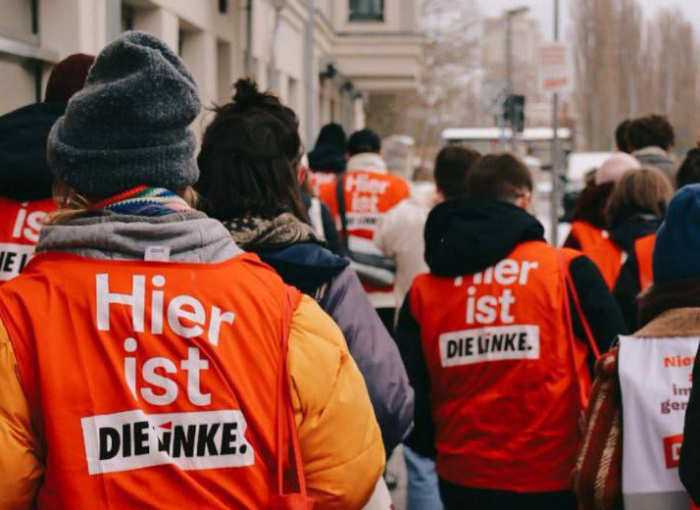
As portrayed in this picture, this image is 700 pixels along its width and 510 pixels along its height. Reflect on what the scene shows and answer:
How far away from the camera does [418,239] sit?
25.9ft

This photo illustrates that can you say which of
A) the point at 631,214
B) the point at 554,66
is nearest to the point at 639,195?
the point at 631,214

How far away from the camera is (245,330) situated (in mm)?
2496

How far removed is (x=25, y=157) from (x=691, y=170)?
2873 millimetres

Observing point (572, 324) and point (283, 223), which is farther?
point (572, 324)

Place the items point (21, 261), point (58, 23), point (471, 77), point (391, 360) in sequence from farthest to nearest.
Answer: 1. point (471, 77)
2. point (58, 23)
3. point (21, 261)
4. point (391, 360)

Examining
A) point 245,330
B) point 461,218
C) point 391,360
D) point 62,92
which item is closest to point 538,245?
point 461,218

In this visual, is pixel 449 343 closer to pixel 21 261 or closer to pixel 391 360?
pixel 391 360

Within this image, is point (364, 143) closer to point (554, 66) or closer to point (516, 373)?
point (516, 373)

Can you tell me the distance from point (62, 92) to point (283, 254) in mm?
1307

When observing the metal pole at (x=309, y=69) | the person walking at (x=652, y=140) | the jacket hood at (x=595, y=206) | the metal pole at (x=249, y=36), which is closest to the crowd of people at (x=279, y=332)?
the jacket hood at (x=595, y=206)

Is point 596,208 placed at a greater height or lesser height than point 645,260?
greater

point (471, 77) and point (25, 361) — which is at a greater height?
point (471, 77)

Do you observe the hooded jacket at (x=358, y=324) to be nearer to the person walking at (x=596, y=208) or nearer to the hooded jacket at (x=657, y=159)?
the person walking at (x=596, y=208)

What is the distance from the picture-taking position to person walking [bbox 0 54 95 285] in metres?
4.10
